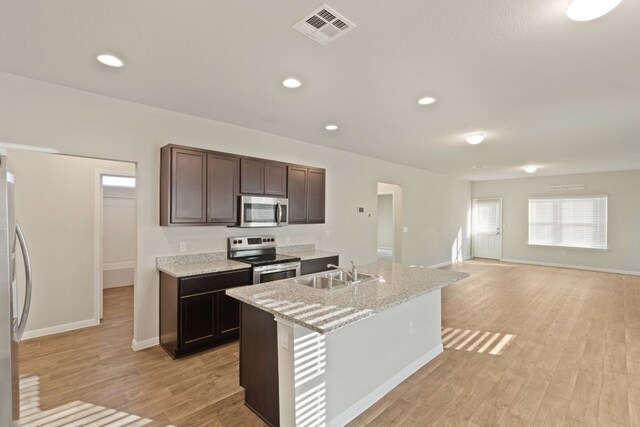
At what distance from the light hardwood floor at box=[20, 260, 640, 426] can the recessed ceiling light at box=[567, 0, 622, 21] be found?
2.70 metres

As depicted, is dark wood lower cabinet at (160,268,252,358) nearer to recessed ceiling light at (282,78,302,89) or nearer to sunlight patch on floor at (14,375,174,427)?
sunlight patch on floor at (14,375,174,427)

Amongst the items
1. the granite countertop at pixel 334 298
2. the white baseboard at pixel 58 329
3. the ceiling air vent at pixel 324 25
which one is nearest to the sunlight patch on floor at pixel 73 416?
the granite countertop at pixel 334 298

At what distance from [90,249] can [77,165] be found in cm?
110

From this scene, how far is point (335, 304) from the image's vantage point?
6.66 ft

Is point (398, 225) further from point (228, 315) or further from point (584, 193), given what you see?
point (584, 193)

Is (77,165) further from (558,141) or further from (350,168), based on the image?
(558,141)

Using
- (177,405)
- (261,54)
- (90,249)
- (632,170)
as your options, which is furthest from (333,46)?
(632,170)

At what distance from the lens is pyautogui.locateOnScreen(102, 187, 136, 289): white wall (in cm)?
586

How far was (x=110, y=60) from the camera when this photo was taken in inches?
95.3

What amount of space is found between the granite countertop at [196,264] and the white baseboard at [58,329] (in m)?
1.51

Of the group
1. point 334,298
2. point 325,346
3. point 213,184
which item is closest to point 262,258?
point 213,184

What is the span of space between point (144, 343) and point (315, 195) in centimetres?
290

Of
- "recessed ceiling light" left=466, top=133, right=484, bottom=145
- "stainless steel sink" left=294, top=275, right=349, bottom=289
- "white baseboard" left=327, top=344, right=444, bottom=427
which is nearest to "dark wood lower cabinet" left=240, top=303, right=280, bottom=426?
"white baseboard" left=327, top=344, right=444, bottom=427

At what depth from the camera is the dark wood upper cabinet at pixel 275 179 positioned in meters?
4.15
